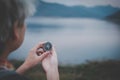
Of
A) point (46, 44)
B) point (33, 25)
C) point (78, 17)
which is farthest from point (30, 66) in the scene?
point (78, 17)

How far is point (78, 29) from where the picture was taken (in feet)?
5.59

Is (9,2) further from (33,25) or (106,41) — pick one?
(106,41)

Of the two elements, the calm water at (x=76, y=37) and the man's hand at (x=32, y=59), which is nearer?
the man's hand at (x=32, y=59)

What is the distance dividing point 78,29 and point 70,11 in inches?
4.5

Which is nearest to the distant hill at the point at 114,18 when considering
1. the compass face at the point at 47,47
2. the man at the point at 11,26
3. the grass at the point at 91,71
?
the grass at the point at 91,71

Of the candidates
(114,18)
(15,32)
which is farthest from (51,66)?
(114,18)

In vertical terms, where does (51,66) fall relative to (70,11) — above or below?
below

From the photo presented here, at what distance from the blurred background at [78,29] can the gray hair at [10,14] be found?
55 centimetres

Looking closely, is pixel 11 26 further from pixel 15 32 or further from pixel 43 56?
pixel 43 56

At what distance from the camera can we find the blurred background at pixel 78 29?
5.51ft

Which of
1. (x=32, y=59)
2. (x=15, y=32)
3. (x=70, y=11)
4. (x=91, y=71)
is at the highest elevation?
(x=70, y=11)

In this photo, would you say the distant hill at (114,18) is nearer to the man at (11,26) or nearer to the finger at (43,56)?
the finger at (43,56)

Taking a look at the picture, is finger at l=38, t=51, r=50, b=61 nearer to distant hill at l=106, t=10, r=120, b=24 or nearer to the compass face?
the compass face

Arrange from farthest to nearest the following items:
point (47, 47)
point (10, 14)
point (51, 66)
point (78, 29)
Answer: point (78, 29) < point (47, 47) < point (51, 66) < point (10, 14)
